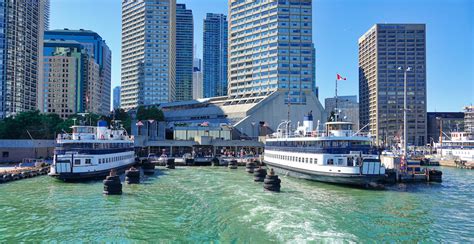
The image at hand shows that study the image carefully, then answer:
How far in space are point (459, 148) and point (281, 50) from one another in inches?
2802

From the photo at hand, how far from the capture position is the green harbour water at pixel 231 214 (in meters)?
25.8

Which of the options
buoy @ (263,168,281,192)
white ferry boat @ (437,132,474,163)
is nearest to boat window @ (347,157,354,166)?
buoy @ (263,168,281,192)

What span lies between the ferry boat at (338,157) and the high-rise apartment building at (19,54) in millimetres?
130409

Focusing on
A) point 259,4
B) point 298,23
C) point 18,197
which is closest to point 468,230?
point 18,197

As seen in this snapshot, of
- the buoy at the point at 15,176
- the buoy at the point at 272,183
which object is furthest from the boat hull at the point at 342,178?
the buoy at the point at 15,176

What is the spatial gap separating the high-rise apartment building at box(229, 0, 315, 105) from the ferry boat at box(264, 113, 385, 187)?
288ft

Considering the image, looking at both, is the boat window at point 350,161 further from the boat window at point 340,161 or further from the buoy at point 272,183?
the buoy at point 272,183

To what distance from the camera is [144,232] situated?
86.6ft

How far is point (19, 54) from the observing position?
491 feet

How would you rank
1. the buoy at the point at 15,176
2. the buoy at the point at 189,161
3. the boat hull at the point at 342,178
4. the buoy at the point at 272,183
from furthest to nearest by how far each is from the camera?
the buoy at the point at 189,161 → the buoy at the point at 15,176 → the boat hull at the point at 342,178 → the buoy at the point at 272,183

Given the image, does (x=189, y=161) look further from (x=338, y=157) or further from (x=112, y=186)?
(x=112, y=186)

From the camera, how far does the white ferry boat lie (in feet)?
325

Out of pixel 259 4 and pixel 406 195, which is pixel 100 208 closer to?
pixel 406 195

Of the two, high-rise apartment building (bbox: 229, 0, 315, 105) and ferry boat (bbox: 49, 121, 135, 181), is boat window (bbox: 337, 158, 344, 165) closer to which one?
ferry boat (bbox: 49, 121, 135, 181)
